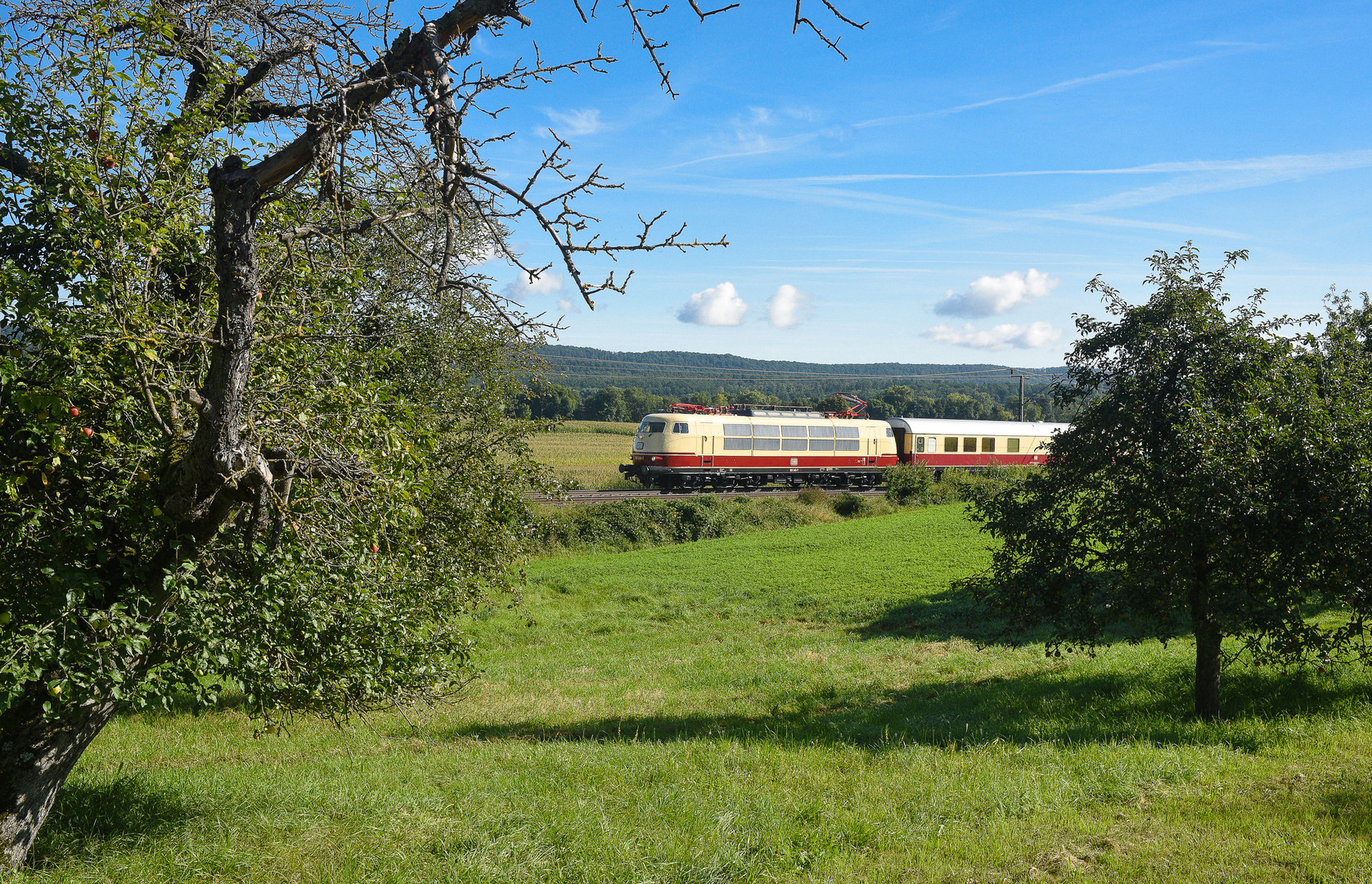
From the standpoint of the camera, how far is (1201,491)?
7680mm

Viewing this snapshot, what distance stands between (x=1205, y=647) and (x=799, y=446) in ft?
102

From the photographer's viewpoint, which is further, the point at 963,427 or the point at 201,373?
the point at 963,427

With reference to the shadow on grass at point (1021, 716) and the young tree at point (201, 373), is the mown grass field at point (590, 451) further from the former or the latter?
the young tree at point (201, 373)

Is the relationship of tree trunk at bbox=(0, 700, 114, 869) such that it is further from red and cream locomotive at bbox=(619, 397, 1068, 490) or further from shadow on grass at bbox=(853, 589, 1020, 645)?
red and cream locomotive at bbox=(619, 397, 1068, 490)

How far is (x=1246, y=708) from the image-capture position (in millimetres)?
8992

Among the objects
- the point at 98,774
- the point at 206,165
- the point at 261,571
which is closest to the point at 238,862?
the point at 261,571

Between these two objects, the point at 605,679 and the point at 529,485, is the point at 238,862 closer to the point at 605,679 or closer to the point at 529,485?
the point at 529,485

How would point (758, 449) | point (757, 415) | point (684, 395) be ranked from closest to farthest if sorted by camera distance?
point (758, 449)
point (757, 415)
point (684, 395)

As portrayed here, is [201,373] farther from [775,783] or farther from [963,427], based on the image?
[963,427]

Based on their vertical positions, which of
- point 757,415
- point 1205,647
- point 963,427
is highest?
point 757,415

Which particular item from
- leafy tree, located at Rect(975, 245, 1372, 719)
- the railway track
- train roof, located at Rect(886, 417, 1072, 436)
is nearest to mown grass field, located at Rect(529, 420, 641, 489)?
the railway track

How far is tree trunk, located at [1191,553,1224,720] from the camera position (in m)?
8.53

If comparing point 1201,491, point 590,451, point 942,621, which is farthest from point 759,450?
point 1201,491

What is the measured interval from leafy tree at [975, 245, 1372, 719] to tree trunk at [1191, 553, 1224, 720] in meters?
0.02
